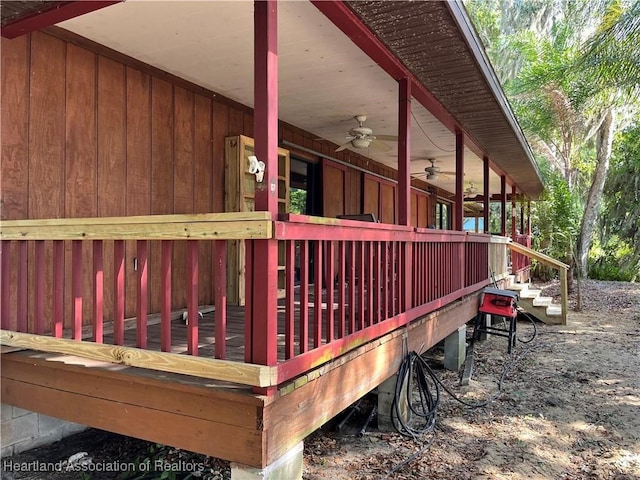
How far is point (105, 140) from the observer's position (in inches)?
143

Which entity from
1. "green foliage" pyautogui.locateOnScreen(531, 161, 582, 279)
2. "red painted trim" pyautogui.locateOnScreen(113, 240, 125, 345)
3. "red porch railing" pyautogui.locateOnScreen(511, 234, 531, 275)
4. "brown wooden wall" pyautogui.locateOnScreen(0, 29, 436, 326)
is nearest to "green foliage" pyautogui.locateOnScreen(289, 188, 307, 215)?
"brown wooden wall" pyautogui.locateOnScreen(0, 29, 436, 326)

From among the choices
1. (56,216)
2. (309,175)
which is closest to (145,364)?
(56,216)

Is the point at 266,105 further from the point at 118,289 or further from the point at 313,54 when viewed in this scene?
the point at 313,54

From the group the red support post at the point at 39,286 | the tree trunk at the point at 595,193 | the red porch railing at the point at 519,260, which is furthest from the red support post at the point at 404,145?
the tree trunk at the point at 595,193

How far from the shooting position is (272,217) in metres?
2.03

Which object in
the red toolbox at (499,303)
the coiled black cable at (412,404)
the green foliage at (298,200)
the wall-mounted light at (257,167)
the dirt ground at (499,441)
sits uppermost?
the green foliage at (298,200)

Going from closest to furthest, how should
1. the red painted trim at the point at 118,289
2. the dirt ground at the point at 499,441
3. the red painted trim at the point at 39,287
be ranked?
the red painted trim at the point at 118,289 → the red painted trim at the point at 39,287 → the dirt ground at the point at 499,441

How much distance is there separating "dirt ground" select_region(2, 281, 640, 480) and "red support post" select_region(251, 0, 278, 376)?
140cm

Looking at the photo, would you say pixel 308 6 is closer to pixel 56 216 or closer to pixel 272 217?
pixel 272 217

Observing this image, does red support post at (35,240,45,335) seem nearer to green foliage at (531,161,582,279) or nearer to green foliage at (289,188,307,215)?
green foliage at (289,188,307,215)

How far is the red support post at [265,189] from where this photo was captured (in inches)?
80.0

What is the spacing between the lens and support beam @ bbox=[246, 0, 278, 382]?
2.03 m

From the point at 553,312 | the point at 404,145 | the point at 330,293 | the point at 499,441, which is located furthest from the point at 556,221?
the point at 330,293

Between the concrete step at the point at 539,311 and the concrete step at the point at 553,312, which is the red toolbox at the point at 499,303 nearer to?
the concrete step at the point at 539,311
